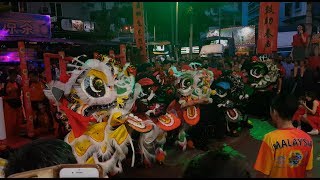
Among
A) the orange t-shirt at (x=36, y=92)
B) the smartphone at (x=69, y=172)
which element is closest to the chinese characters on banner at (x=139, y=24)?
the orange t-shirt at (x=36, y=92)

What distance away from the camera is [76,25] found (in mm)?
17781

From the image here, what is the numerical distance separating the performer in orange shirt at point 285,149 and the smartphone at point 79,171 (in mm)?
1604

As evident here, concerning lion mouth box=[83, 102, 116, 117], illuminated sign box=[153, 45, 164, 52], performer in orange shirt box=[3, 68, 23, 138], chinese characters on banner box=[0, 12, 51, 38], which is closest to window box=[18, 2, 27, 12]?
chinese characters on banner box=[0, 12, 51, 38]

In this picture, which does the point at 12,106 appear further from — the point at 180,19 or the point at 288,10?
the point at 180,19

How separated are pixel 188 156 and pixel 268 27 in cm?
423

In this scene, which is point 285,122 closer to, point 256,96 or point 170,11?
A: point 256,96

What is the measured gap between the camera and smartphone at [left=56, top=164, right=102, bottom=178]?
1.26 m

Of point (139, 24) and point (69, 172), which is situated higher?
point (139, 24)

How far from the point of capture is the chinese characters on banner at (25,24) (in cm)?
1179

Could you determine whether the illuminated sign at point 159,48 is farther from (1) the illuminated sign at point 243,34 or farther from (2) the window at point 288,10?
(2) the window at point 288,10

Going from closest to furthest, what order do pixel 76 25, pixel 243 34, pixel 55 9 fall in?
pixel 76 25 → pixel 55 9 → pixel 243 34

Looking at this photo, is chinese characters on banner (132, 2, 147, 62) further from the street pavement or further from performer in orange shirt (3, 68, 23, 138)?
the street pavement

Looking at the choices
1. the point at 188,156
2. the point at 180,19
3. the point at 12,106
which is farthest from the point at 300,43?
the point at 180,19

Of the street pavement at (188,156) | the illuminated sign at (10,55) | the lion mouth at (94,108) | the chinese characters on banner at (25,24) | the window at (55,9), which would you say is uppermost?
the window at (55,9)
